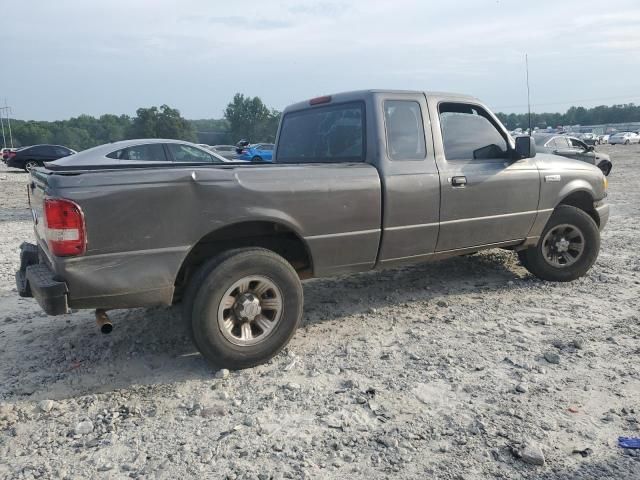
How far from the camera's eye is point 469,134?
494 cm

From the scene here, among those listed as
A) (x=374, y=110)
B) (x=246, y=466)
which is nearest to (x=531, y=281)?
(x=374, y=110)

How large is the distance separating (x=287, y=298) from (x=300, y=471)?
4.60 ft

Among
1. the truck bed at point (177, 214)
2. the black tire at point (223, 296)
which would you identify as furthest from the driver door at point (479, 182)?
the black tire at point (223, 296)

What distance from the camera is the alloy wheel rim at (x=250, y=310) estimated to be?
11.8 ft

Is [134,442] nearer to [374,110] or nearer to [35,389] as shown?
[35,389]

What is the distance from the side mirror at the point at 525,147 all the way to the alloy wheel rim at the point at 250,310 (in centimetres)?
288

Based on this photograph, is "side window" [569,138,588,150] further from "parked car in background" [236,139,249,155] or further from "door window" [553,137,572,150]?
"parked car in background" [236,139,249,155]

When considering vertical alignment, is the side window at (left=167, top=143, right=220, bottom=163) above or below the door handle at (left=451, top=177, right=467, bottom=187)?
above

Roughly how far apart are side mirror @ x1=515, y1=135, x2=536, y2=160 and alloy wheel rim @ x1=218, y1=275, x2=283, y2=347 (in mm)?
2877

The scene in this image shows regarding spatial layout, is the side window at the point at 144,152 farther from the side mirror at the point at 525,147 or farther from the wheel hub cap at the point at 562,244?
the wheel hub cap at the point at 562,244

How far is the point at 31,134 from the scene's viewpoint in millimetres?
96500

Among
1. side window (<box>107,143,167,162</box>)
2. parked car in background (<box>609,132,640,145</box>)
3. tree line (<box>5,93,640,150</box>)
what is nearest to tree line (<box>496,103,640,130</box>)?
tree line (<box>5,93,640,150</box>)

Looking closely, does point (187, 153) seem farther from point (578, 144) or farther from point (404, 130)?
point (578, 144)

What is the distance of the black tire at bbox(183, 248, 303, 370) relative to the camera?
3459 mm
